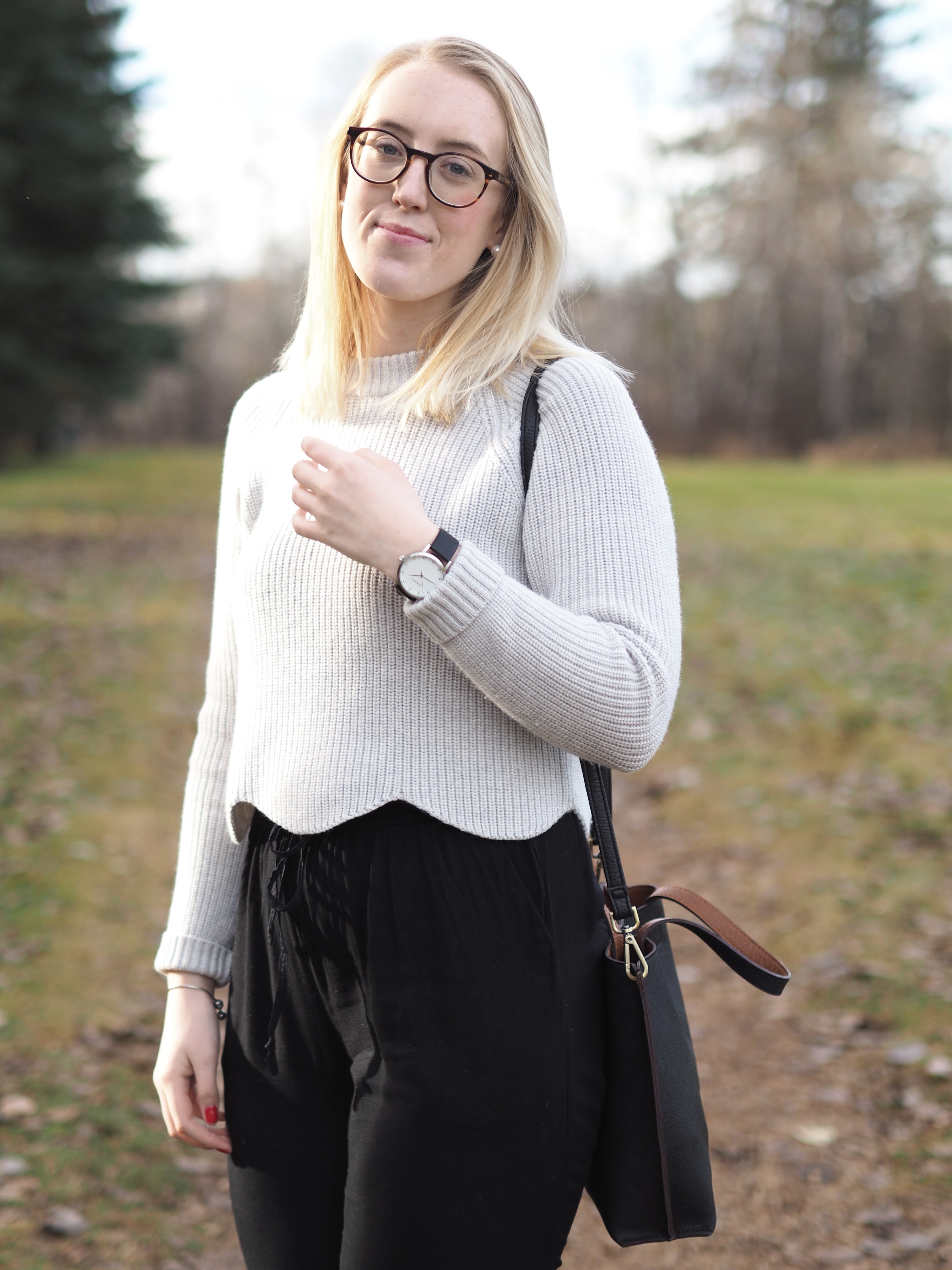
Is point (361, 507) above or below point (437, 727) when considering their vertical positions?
above

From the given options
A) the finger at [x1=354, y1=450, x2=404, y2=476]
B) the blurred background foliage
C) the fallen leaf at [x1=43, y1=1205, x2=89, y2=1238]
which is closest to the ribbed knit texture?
the finger at [x1=354, y1=450, x2=404, y2=476]

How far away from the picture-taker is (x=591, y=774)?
1.58 m

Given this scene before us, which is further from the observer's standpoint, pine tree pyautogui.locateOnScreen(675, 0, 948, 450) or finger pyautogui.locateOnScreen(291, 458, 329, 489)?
pine tree pyautogui.locateOnScreen(675, 0, 948, 450)

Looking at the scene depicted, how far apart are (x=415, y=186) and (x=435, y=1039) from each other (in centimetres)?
116

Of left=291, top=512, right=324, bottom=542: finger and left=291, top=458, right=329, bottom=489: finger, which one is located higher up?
left=291, top=458, right=329, bottom=489: finger

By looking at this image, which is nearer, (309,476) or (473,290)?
(309,476)

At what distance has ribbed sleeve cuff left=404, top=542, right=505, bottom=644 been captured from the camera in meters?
1.31

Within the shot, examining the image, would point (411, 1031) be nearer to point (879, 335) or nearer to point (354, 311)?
point (354, 311)

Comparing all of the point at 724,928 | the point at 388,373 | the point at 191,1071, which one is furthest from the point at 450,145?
the point at 191,1071

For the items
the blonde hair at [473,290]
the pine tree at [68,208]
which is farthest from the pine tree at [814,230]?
the blonde hair at [473,290]

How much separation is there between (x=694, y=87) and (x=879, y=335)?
28.5 ft

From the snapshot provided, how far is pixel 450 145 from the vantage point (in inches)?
61.3

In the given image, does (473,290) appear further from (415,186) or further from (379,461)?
(379,461)

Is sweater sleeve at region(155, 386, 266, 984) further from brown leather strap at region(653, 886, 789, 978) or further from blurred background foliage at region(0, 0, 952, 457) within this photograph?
blurred background foliage at region(0, 0, 952, 457)
